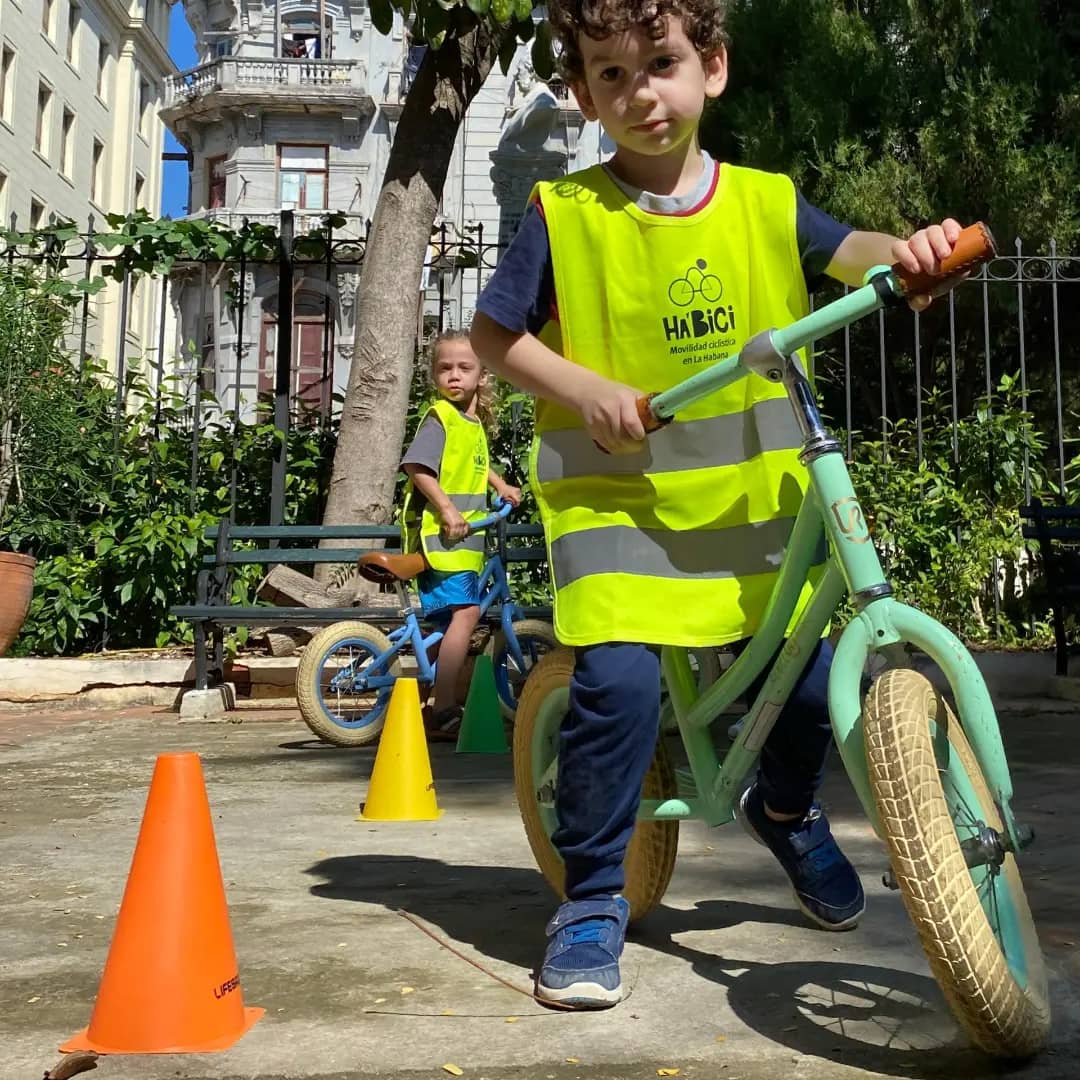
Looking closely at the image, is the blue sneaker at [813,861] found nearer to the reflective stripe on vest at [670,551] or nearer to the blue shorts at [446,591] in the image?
the reflective stripe on vest at [670,551]

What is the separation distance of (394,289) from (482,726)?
10.6ft

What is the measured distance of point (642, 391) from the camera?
7.20 ft

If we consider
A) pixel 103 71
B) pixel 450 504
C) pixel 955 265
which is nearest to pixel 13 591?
pixel 450 504

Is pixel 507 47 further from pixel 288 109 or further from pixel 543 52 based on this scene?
pixel 288 109

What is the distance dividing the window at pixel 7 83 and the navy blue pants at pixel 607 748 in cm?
2915

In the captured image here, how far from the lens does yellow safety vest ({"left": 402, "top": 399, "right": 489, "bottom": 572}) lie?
5.61 m

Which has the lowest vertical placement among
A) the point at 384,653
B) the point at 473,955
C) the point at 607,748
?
the point at 473,955

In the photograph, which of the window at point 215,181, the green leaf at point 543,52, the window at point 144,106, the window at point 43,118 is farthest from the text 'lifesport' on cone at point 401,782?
the window at point 144,106

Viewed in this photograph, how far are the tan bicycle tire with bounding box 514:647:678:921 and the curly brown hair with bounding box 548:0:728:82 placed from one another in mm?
1053

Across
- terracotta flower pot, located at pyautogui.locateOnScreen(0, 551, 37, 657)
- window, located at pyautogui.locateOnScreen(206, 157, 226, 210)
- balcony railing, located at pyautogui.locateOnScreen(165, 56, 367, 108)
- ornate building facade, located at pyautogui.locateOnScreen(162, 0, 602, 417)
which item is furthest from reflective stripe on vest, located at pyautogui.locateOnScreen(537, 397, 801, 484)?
window, located at pyautogui.locateOnScreen(206, 157, 226, 210)

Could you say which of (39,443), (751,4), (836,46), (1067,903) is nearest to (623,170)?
(1067,903)

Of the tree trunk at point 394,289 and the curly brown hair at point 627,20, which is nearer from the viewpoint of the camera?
the curly brown hair at point 627,20

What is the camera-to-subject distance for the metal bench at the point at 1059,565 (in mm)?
6434

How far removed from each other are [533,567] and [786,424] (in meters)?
5.52
